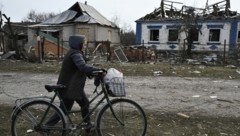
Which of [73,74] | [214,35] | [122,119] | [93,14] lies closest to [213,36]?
[214,35]

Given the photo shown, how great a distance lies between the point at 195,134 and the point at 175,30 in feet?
79.8

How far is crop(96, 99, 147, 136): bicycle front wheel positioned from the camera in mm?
4395

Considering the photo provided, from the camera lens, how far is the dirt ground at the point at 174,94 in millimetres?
6258

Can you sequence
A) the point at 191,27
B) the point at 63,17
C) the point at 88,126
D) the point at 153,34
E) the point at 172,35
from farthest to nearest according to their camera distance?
Result: the point at 63,17 < the point at 153,34 < the point at 172,35 < the point at 191,27 < the point at 88,126

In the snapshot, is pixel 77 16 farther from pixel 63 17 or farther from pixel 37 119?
pixel 37 119

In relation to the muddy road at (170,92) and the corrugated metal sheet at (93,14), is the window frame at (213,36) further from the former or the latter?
the muddy road at (170,92)

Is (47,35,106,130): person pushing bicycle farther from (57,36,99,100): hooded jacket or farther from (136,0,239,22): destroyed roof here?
(136,0,239,22): destroyed roof

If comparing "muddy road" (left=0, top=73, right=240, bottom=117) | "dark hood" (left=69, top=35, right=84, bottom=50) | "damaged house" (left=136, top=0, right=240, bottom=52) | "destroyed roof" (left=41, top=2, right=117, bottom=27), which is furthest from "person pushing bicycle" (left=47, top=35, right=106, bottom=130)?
"destroyed roof" (left=41, top=2, right=117, bottom=27)

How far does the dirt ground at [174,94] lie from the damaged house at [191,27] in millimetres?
15480

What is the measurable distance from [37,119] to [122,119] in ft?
4.03

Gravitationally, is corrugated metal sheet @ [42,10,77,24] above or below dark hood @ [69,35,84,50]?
above

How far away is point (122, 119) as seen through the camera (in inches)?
184

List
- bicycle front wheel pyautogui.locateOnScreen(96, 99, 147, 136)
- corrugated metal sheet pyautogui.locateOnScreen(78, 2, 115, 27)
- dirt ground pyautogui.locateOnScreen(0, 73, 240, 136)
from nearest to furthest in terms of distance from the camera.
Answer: bicycle front wheel pyautogui.locateOnScreen(96, 99, 147, 136)
dirt ground pyautogui.locateOnScreen(0, 73, 240, 136)
corrugated metal sheet pyautogui.locateOnScreen(78, 2, 115, 27)

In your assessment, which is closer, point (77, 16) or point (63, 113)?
point (63, 113)
